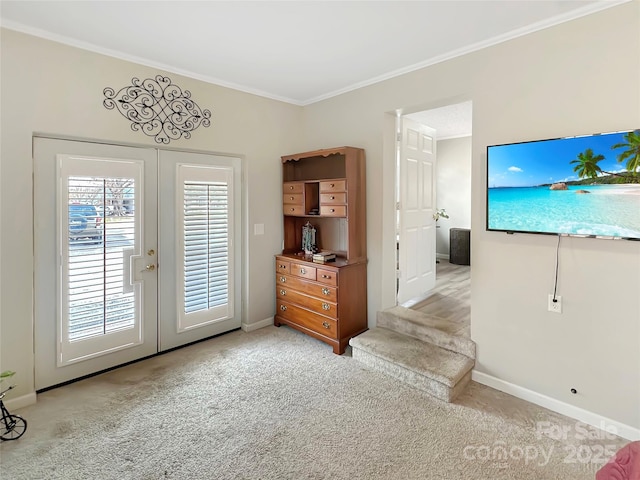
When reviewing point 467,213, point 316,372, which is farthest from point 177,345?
point 467,213

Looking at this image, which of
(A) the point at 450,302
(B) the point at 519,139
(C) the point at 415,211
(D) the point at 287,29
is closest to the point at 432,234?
(C) the point at 415,211

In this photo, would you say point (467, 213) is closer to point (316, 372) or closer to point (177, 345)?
point (316, 372)

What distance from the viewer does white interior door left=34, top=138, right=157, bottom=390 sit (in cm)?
262

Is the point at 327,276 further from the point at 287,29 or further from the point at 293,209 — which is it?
the point at 287,29

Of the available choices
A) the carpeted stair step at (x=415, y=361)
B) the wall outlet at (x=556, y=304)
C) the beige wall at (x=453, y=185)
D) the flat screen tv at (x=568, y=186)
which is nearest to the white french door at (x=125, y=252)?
the carpeted stair step at (x=415, y=361)

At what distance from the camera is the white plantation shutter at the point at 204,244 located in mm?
3387

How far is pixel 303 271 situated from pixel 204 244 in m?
1.07

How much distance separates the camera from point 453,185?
22.7 ft

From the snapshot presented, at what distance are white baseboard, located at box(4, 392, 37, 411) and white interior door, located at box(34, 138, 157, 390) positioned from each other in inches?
4.5

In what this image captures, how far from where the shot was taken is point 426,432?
2.21 meters

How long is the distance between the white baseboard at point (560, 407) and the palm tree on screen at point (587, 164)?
62.3 inches

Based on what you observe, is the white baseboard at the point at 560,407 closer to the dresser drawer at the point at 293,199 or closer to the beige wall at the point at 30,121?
the dresser drawer at the point at 293,199

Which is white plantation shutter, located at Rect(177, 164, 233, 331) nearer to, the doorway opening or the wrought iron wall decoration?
the wrought iron wall decoration

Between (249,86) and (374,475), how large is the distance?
362 cm
